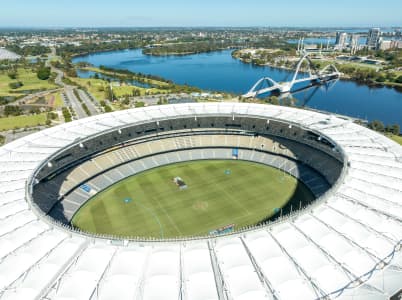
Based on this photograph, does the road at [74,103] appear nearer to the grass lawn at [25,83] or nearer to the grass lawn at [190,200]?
the grass lawn at [25,83]

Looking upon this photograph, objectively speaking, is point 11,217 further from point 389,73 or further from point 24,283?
point 389,73

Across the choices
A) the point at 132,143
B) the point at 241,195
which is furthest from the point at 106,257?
the point at 132,143

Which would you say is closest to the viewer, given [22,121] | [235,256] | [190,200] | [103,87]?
[235,256]

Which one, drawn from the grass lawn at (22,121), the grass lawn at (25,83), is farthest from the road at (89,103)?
the grass lawn at (25,83)

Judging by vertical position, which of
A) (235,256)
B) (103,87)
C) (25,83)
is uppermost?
(235,256)

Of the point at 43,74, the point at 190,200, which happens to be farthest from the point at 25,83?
the point at 190,200

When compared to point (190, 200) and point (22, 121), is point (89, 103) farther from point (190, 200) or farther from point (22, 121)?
point (190, 200)
